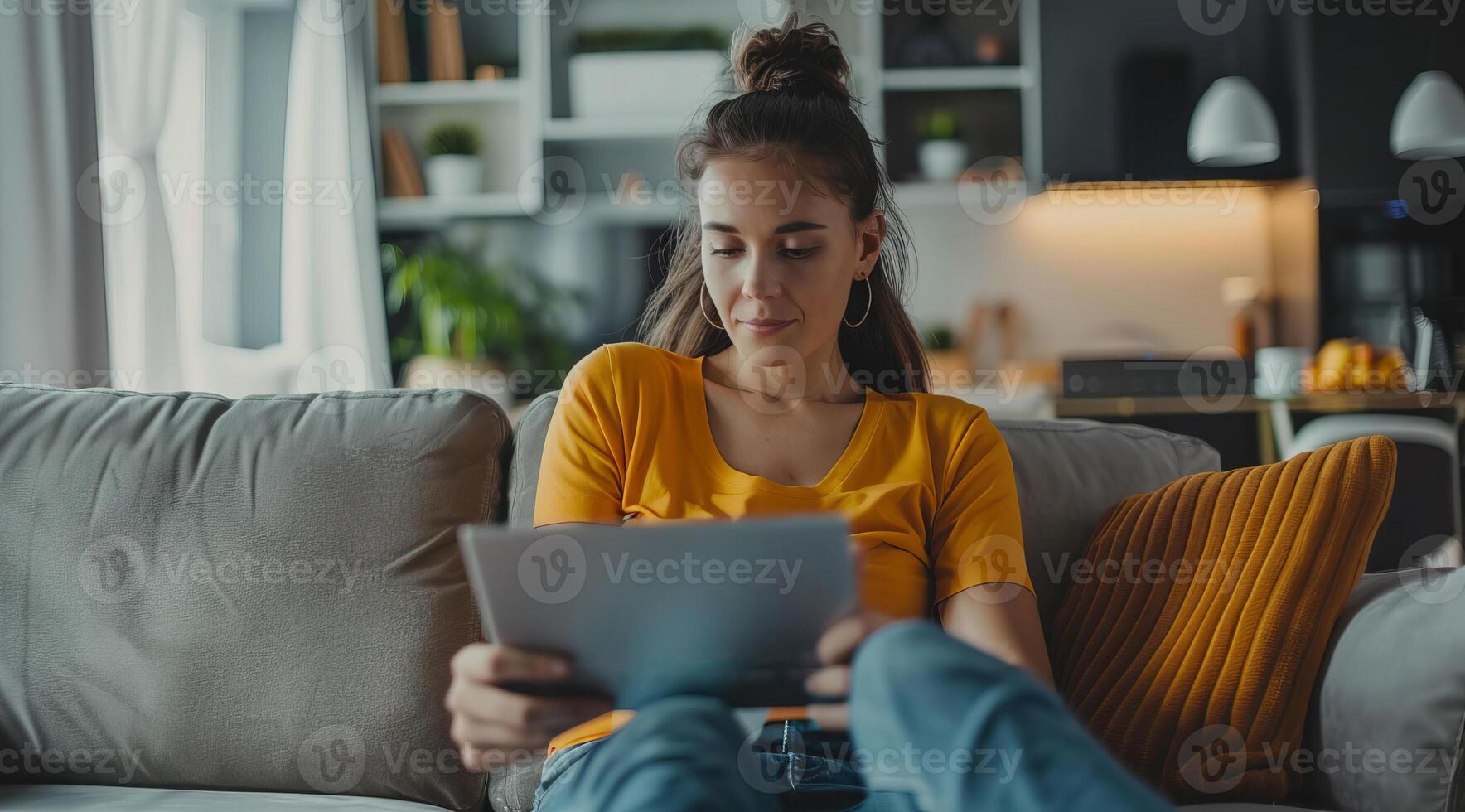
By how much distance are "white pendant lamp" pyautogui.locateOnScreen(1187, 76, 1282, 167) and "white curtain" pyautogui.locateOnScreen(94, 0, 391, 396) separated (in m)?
2.86

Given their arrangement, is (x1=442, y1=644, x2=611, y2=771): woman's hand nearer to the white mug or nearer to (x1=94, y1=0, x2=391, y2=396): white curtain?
(x1=94, y1=0, x2=391, y2=396): white curtain

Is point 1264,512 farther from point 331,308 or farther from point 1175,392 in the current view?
point 331,308

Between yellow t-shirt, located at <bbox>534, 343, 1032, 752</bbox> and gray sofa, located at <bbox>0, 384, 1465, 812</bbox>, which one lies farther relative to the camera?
gray sofa, located at <bbox>0, 384, 1465, 812</bbox>

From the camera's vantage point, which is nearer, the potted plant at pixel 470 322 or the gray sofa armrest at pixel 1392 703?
the gray sofa armrest at pixel 1392 703

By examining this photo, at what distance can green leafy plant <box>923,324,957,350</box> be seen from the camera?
4.27m

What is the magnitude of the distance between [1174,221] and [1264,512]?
3.40 m

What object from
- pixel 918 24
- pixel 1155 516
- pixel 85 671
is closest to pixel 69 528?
pixel 85 671

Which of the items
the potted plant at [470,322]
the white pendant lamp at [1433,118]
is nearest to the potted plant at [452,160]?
the potted plant at [470,322]

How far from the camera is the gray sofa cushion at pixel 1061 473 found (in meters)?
1.48

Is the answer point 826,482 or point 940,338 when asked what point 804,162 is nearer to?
point 826,482

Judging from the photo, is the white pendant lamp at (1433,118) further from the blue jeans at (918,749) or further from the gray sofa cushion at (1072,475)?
the blue jeans at (918,749)

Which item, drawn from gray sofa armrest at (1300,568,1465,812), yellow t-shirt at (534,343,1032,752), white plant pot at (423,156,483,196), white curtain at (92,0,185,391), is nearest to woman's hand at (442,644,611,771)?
yellow t-shirt at (534,343,1032,752)

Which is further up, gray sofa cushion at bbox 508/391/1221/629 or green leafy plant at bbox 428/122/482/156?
green leafy plant at bbox 428/122/482/156

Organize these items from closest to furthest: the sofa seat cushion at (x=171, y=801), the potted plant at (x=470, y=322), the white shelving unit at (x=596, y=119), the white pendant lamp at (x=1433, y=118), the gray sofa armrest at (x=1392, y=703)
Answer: the gray sofa armrest at (x=1392, y=703) → the sofa seat cushion at (x=171, y=801) → the white pendant lamp at (x=1433, y=118) → the potted plant at (x=470, y=322) → the white shelving unit at (x=596, y=119)
